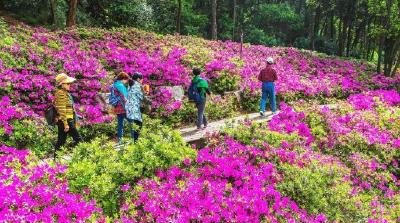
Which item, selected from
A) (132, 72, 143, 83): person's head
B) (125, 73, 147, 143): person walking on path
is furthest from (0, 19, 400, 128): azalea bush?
(132, 72, 143, 83): person's head

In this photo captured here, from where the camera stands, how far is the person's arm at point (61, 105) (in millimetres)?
9953

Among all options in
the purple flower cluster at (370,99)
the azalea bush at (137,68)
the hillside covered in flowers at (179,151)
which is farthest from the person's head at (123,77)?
the purple flower cluster at (370,99)

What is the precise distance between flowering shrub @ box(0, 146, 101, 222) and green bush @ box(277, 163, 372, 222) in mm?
3966

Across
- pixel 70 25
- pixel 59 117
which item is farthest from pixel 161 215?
pixel 70 25

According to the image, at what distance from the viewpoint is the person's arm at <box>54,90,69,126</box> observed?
995 cm

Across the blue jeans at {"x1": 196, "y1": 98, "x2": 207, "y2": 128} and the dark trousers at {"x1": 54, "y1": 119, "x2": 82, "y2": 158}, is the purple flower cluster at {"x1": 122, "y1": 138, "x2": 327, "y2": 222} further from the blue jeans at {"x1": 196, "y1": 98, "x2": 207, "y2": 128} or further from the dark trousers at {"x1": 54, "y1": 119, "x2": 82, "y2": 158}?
the blue jeans at {"x1": 196, "y1": 98, "x2": 207, "y2": 128}

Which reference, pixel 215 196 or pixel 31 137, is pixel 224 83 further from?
pixel 215 196

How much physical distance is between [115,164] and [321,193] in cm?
408

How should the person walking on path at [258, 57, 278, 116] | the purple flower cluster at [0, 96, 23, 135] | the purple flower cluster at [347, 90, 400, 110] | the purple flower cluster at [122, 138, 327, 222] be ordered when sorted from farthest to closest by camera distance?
the purple flower cluster at [347, 90, 400, 110]
the person walking on path at [258, 57, 278, 116]
the purple flower cluster at [0, 96, 23, 135]
the purple flower cluster at [122, 138, 327, 222]

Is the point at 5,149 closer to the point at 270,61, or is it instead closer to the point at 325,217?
the point at 325,217

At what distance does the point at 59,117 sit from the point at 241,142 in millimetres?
4326

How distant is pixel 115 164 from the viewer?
818 centimetres

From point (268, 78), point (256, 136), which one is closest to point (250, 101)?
point (268, 78)

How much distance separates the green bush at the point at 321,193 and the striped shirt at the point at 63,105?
488 centimetres
